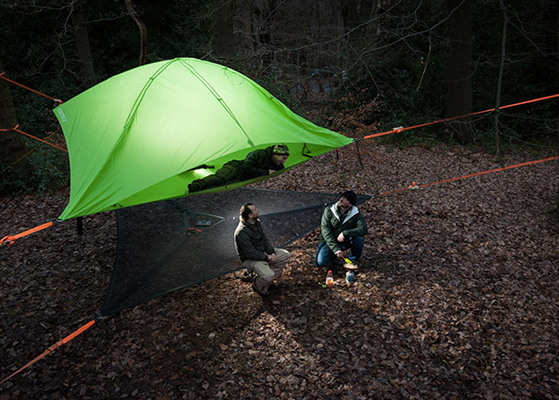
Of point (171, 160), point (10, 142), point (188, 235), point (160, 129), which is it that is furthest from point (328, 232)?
point (10, 142)

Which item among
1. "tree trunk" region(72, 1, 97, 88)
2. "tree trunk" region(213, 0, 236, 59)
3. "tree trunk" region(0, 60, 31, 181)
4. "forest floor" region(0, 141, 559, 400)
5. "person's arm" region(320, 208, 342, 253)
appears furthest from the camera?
"tree trunk" region(213, 0, 236, 59)

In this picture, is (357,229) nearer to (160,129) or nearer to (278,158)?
(278,158)

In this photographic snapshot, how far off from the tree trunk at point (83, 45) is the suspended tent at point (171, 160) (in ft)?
16.5

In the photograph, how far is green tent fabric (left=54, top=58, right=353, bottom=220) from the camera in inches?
126

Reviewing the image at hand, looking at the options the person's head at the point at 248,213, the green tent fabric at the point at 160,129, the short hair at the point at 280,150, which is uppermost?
the green tent fabric at the point at 160,129

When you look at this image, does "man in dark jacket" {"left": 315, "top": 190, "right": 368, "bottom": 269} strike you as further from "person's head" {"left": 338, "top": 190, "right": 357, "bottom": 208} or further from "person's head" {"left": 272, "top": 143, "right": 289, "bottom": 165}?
"person's head" {"left": 272, "top": 143, "right": 289, "bottom": 165}

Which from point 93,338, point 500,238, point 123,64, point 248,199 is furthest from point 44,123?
point 500,238

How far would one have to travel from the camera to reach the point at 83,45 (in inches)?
333

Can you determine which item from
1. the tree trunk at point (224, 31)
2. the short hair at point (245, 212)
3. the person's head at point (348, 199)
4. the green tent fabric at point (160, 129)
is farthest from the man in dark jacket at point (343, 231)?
the tree trunk at point (224, 31)

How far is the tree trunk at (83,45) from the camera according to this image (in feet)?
26.9

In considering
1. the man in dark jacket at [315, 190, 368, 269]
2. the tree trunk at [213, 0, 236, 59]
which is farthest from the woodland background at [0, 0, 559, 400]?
the tree trunk at [213, 0, 236, 59]

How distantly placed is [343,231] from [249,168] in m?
1.17

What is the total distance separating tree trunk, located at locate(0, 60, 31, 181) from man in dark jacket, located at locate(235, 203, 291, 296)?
13.9 feet

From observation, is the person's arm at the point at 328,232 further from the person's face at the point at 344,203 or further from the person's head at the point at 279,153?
the person's head at the point at 279,153
